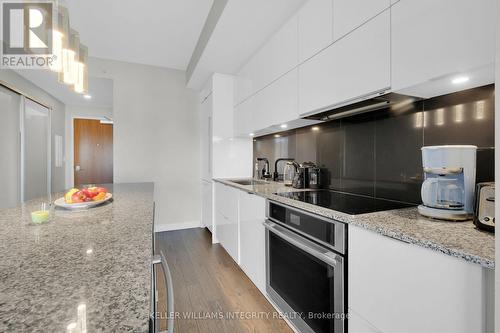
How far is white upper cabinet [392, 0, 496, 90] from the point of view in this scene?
81 centimetres

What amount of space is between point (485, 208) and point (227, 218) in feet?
6.97

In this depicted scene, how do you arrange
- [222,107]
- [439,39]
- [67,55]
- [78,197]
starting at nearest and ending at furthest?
1. [439,39]
2. [78,197]
3. [67,55]
4. [222,107]

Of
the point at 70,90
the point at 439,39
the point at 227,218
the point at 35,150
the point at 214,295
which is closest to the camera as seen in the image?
the point at 439,39

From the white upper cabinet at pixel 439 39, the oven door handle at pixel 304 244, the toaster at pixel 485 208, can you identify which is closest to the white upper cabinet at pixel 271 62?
the white upper cabinet at pixel 439 39

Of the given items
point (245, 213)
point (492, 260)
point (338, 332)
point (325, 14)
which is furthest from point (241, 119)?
point (492, 260)

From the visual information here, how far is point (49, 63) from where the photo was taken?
142 cm

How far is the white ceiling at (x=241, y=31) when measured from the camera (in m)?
1.74

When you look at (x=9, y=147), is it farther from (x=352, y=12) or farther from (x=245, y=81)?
(x=352, y=12)

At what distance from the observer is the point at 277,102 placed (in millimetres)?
2043

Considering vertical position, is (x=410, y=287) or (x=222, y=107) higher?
(x=222, y=107)

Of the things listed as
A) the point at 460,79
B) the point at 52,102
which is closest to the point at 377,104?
the point at 460,79

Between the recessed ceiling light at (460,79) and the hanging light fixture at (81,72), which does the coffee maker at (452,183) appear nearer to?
the recessed ceiling light at (460,79)

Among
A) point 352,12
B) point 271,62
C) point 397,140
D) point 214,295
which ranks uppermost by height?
point 271,62

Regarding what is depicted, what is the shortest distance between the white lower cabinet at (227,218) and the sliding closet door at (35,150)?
263cm
